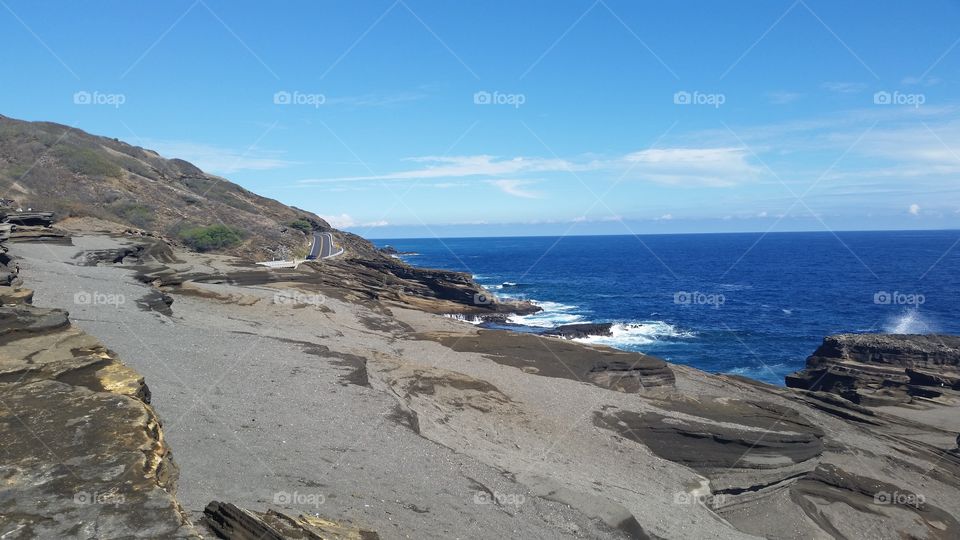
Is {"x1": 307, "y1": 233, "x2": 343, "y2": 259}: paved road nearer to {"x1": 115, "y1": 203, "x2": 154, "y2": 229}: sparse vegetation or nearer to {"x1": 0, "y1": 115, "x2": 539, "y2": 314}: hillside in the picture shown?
{"x1": 0, "y1": 115, "x2": 539, "y2": 314}: hillside

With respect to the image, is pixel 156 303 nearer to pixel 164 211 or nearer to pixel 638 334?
pixel 638 334

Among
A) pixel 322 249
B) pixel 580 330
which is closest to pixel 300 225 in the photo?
pixel 322 249

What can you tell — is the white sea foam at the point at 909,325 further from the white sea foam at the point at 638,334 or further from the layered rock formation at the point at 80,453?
the layered rock formation at the point at 80,453

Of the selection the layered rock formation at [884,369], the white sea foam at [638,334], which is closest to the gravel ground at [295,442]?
the layered rock formation at [884,369]

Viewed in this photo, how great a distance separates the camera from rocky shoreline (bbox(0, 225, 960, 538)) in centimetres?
729

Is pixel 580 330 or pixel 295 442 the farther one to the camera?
pixel 580 330

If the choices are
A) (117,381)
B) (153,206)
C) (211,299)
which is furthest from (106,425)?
(153,206)

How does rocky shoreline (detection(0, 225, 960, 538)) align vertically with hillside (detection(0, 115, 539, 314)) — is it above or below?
below

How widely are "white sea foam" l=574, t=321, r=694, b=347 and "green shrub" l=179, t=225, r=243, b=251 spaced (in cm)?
3464

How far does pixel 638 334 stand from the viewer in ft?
159

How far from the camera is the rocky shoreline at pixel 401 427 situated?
23.9 ft

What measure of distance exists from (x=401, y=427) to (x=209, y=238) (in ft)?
156

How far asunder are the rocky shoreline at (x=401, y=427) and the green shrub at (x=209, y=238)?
1955cm

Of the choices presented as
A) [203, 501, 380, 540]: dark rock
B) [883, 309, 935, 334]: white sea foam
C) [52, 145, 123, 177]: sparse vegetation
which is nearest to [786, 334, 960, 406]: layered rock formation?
[883, 309, 935, 334]: white sea foam
